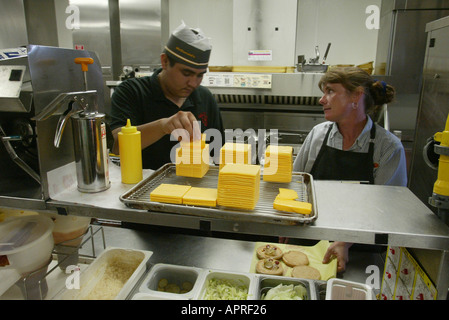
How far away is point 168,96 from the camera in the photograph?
7.52ft

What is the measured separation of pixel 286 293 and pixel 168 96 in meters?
1.56

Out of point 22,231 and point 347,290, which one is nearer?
point 347,290

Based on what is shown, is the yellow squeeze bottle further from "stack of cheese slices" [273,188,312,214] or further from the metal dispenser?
"stack of cheese slices" [273,188,312,214]

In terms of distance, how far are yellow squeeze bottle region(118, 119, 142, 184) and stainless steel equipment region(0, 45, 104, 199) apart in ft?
0.53

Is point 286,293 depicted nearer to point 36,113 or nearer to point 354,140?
point 36,113

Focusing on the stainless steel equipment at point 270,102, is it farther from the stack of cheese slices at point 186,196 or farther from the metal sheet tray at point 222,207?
the stack of cheese slices at point 186,196

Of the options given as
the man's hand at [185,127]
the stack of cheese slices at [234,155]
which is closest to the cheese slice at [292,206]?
the stack of cheese slices at [234,155]

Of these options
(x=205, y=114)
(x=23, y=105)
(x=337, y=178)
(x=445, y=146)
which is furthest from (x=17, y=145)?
(x=337, y=178)

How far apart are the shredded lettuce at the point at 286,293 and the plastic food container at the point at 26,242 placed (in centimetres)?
88

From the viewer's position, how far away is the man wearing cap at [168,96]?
1.92m

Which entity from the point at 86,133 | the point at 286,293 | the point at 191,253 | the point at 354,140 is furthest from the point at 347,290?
the point at 354,140

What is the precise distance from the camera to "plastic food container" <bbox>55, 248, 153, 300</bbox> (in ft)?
4.06

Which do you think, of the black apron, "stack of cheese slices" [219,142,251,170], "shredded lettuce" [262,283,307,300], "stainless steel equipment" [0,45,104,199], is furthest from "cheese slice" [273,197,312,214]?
the black apron

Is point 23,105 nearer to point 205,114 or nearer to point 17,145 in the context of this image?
point 17,145
